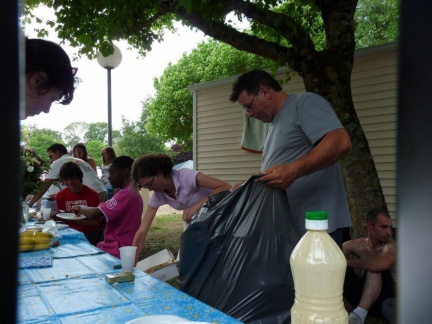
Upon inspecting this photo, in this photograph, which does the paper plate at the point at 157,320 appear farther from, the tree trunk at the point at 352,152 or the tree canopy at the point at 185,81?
the tree canopy at the point at 185,81

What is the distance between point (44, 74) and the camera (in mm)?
1621

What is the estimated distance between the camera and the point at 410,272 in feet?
1.58

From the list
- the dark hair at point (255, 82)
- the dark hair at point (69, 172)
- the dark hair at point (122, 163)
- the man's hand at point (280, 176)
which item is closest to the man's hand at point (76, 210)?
the dark hair at point (69, 172)

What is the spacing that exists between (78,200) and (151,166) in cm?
232

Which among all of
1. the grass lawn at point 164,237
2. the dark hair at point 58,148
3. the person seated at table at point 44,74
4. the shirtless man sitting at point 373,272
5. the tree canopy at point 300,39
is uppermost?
the tree canopy at point 300,39

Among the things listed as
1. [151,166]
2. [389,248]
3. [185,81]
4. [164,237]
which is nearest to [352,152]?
[389,248]

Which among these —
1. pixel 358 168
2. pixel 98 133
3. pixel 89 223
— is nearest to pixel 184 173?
pixel 89 223

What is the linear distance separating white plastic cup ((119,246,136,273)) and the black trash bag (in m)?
0.38

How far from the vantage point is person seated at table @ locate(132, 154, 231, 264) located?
310cm

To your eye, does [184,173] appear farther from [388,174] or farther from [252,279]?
[388,174]

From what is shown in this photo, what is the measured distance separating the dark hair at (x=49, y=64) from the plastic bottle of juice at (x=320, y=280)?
47.2 inches

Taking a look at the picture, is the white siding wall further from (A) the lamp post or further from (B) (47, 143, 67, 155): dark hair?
(B) (47, 143, 67, 155): dark hair

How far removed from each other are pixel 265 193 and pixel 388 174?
449cm

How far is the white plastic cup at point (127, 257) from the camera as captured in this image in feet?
7.29
